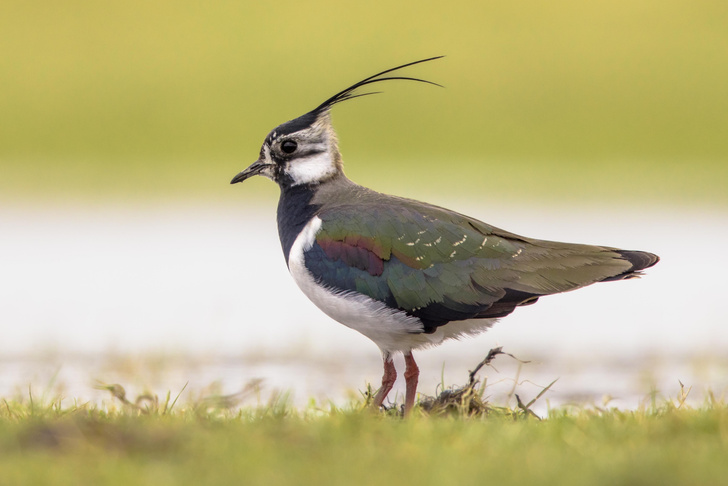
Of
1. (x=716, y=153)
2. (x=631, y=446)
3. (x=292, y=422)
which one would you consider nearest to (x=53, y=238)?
(x=292, y=422)

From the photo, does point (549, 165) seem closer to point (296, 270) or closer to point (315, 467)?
point (296, 270)

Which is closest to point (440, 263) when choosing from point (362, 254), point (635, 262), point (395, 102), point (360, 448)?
point (362, 254)

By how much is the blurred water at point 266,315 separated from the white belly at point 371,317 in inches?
57.6

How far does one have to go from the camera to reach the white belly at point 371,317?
19.9ft

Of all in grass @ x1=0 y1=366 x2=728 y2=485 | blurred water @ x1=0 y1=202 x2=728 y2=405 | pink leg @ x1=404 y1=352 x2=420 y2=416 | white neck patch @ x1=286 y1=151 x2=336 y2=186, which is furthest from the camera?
blurred water @ x1=0 y1=202 x2=728 y2=405

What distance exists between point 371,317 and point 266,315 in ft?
14.4

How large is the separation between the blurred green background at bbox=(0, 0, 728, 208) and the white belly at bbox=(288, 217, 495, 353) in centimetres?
1084

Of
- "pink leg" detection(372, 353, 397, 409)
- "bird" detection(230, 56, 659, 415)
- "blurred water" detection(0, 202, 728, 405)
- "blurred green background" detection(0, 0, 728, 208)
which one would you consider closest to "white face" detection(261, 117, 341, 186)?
"bird" detection(230, 56, 659, 415)

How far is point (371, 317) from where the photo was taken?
606 cm

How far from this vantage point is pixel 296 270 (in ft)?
20.7

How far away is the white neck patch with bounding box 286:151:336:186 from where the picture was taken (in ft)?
22.6

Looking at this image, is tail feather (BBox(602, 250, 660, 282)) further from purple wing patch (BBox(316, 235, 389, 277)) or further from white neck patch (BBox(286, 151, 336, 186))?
white neck patch (BBox(286, 151, 336, 186))

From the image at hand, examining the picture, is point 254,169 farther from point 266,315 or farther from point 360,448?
point 266,315

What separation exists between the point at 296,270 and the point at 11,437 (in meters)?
2.01
